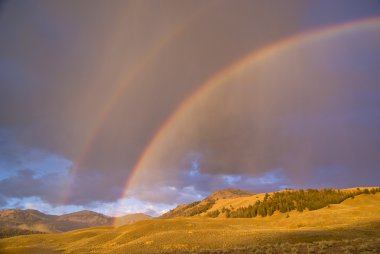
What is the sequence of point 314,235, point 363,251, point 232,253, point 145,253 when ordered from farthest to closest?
point 314,235
point 145,253
point 232,253
point 363,251

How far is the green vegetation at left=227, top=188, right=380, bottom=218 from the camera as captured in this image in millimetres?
69312

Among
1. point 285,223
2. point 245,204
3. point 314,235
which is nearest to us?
point 314,235

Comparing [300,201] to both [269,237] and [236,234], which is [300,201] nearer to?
[236,234]

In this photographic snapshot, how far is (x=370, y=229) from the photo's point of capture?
39406mm

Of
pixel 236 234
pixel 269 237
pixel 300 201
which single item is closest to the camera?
pixel 269 237

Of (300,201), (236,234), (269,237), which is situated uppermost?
(300,201)

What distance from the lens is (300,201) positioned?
71125 millimetres

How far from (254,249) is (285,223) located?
104ft

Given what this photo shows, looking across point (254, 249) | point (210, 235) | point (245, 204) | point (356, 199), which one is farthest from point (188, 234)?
point (245, 204)

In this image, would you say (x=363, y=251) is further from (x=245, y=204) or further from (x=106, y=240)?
(x=245, y=204)


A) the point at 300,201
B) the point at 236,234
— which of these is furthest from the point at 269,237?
the point at 300,201

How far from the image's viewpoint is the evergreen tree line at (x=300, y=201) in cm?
6938

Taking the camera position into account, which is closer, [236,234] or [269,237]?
[269,237]

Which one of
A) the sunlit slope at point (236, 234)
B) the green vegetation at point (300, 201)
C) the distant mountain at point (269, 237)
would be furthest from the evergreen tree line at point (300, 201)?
the sunlit slope at point (236, 234)
